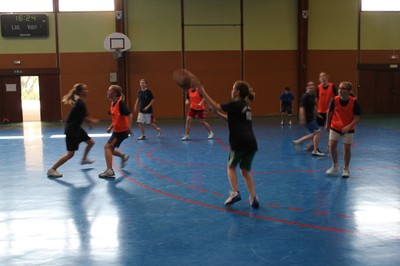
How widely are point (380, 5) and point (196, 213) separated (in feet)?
69.8

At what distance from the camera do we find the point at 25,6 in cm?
2142

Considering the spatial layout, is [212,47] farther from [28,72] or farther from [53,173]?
[53,173]

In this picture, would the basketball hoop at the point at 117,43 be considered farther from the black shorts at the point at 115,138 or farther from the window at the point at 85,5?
the black shorts at the point at 115,138

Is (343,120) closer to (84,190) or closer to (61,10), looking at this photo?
(84,190)

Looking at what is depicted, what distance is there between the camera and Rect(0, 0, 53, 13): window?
70.0 feet

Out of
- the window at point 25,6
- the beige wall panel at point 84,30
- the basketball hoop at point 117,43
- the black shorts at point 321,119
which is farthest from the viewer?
the beige wall panel at point 84,30

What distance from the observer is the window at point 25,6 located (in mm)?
21344

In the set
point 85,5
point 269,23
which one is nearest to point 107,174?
point 85,5

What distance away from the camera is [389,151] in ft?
38.1

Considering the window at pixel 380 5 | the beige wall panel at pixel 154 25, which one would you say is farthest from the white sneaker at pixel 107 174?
the window at pixel 380 5

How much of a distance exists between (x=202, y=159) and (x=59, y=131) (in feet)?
28.5

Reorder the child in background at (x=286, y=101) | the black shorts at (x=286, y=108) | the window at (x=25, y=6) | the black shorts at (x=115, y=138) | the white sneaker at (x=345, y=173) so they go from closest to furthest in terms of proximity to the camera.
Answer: the white sneaker at (x=345, y=173) < the black shorts at (x=115, y=138) < the child in background at (x=286, y=101) < the black shorts at (x=286, y=108) < the window at (x=25, y=6)

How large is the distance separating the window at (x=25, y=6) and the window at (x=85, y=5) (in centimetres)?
66

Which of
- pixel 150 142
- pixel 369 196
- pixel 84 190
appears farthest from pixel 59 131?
pixel 369 196
